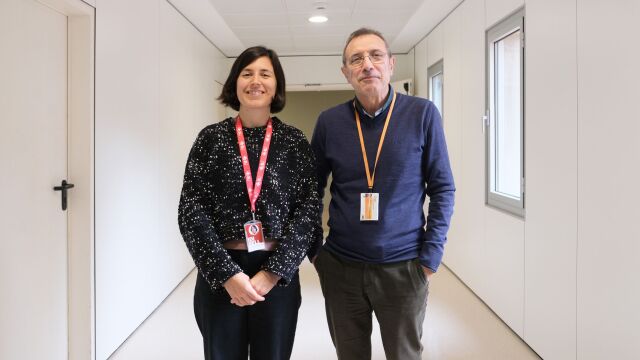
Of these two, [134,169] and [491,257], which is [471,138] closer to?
[491,257]

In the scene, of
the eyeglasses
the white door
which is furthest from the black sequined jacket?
the white door

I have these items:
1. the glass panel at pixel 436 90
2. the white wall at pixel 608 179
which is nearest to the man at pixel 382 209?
the white wall at pixel 608 179

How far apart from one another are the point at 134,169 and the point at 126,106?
45cm

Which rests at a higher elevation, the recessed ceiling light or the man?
the recessed ceiling light

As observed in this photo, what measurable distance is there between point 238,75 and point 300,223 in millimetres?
518

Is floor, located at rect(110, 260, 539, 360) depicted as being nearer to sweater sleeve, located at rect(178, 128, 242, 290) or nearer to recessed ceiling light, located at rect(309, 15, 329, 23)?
sweater sleeve, located at rect(178, 128, 242, 290)

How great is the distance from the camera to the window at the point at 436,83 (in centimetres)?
528

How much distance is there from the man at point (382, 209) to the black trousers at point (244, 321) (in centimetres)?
26

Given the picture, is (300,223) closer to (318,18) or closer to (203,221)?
(203,221)

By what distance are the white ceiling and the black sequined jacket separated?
316 centimetres

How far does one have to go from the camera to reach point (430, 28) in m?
5.35

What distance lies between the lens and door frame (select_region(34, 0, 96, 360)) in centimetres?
256

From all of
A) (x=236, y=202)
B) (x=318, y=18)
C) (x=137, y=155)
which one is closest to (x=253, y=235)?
(x=236, y=202)

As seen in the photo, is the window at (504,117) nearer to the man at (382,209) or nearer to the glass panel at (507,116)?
the glass panel at (507,116)
